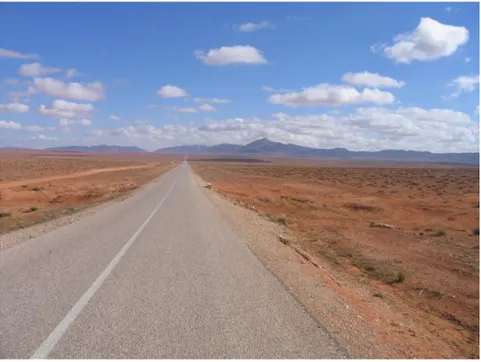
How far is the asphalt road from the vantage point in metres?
5.15

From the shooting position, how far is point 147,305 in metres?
6.65

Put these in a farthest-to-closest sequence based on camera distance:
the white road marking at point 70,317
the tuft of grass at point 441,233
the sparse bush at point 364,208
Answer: the sparse bush at point 364,208 < the tuft of grass at point 441,233 < the white road marking at point 70,317

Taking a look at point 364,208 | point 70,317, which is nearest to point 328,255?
point 70,317

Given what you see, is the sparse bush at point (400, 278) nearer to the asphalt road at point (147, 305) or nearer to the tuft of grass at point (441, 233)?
the asphalt road at point (147, 305)

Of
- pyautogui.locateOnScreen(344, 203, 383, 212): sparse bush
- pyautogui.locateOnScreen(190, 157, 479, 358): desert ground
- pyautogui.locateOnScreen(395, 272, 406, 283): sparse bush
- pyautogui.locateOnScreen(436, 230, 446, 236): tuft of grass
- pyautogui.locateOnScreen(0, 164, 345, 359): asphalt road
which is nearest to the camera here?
pyautogui.locateOnScreen(0, 164, 345, 359): asphalt road

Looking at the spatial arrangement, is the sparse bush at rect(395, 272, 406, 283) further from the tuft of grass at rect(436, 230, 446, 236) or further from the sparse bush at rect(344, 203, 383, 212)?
the sparse bush at rect(344, 203, 383, 212)

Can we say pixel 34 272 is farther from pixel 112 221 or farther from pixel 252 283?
pixel 112 221

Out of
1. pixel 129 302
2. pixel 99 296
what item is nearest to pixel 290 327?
pixel 129 302

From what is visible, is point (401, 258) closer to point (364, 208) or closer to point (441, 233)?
point (441, 233)

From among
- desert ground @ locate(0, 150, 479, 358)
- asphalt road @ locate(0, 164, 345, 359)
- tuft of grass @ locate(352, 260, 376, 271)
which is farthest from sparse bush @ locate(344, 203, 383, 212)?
asphalt road @ locate(0, 164, 345, 359)

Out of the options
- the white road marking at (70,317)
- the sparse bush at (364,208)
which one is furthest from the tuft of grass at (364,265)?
the sparse bush at (364,208)

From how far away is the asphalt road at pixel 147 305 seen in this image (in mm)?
5152

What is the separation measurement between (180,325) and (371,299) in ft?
17.1

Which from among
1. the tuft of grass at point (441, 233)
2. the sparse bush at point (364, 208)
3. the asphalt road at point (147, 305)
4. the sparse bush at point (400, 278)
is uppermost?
the asphalt road at point (147, 305)
